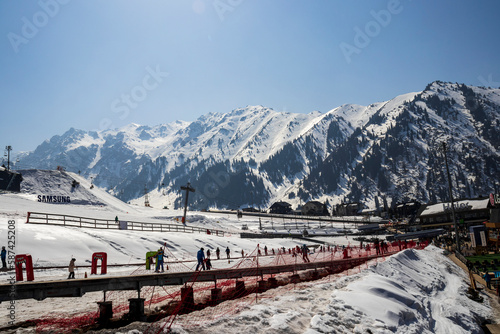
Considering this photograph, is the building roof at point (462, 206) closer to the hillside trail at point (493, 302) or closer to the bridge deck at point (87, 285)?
the hillside trail at point (493, 302)

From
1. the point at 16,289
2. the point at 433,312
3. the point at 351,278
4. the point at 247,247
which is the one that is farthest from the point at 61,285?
the point at 247,247

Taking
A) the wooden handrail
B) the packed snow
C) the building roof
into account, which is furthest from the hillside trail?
the building roof

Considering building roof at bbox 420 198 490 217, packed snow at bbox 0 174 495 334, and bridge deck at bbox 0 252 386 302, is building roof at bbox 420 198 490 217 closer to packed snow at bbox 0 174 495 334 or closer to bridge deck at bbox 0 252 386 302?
packed snow at bbox 0 174 495 334

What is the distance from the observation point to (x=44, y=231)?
1198 inches

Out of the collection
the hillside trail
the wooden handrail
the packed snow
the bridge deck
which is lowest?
the hillside trail

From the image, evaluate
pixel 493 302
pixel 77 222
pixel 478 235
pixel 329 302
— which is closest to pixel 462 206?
pixel 478 235

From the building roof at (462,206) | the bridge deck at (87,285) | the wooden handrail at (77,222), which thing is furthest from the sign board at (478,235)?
the bridge deck at (87,285)

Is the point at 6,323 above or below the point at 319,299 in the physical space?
above

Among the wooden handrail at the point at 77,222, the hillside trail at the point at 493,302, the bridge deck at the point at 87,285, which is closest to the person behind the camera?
the bridge deck at the point at 87,285

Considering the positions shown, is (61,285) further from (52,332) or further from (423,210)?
(423,210)

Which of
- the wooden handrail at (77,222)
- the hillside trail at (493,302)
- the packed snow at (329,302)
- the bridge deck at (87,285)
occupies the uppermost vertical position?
the wooden handrail at (77,222)

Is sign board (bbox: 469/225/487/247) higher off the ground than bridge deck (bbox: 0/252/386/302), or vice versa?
bridge deck (bbox: 0/252/386/302)

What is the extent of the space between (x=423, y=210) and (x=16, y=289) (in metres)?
114

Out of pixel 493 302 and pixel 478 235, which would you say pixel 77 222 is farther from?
pixel 478 235
